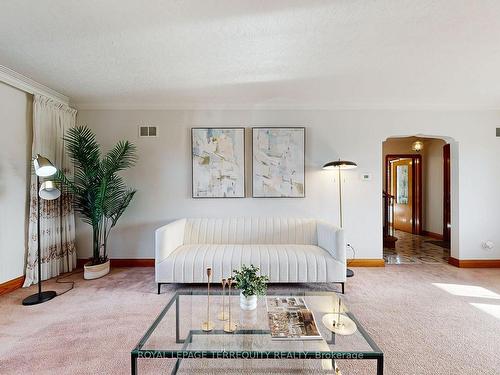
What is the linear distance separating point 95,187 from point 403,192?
705cm

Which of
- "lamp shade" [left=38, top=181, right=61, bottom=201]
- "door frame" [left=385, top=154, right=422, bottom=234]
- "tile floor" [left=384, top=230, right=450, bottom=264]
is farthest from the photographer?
"door frame" [left=385, top=154, right=422, bottom=234]

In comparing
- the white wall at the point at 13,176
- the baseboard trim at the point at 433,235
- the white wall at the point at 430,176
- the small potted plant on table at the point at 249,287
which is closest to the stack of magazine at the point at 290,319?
the small potted plant on table at the point at 249,287

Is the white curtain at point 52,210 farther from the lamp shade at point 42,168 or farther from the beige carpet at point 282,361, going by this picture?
the lamp shade at point 42,168

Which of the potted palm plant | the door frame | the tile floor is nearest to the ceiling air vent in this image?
the potted palm plant

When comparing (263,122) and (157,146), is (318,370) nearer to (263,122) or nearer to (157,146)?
(263,122)

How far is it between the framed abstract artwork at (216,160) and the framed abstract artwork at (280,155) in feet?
0.80

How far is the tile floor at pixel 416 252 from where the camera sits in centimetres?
391

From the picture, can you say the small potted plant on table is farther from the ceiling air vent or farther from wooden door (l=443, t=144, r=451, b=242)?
wooden door (l=443, t=144, r=451, b=242)

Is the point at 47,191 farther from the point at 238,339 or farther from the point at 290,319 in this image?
Result: the point at 290,319

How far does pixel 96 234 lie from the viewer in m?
3.22

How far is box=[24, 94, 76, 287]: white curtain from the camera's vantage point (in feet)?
9.56

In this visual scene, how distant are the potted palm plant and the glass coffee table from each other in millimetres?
2005

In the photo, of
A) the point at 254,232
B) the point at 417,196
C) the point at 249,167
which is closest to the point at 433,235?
the point at 417,196

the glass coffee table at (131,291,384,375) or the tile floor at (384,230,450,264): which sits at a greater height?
the glass coffee table at (131,291,384,375)
